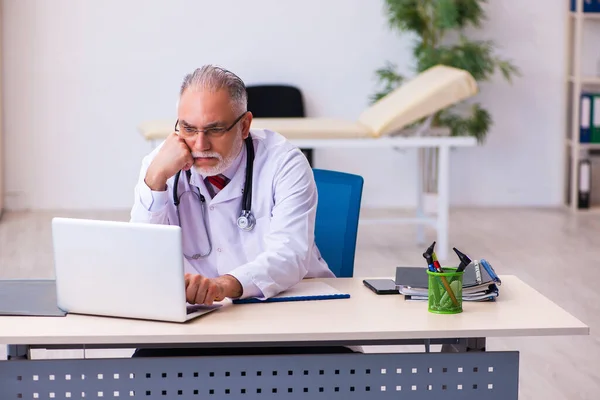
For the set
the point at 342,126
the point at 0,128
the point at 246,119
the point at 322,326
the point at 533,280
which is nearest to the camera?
the point at 322,326

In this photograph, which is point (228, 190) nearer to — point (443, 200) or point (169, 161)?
point (169, 161)

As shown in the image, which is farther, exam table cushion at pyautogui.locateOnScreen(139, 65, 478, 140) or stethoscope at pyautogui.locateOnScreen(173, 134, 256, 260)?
exam table cushion at pyautogui.locateOnScreen(139, 65, 478, 140)

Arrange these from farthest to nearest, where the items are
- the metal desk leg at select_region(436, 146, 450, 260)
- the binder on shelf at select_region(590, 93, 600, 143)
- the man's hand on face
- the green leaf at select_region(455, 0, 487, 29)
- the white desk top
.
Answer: the binder on shelf at select_region(590, 93, 600, 143)
the green leaf at select_region(455, 0, 487, 29)
the metal desk leg at select_region(436, 146, 450, 260)
the man's hand on face
the white desk top

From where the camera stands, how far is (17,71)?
6340 millimetres

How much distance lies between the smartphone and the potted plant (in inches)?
138

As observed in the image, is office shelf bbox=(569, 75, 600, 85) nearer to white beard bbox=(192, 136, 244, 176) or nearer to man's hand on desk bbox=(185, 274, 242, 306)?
white beard bbox=(192, 136, 244, 176)

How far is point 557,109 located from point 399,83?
1174mm

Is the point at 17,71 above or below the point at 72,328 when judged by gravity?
above

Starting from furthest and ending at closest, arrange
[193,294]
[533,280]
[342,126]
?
1. [342,126]
2. [533,280]
3. [193,294]

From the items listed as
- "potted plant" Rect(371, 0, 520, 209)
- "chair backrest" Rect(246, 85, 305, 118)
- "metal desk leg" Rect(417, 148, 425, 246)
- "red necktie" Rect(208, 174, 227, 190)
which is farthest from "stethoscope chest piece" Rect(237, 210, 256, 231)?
"chair backrest" Rect(246, 85, 305, 118)

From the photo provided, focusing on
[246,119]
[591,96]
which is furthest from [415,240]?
[246,119]

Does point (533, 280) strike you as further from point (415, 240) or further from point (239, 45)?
point (239, 45)

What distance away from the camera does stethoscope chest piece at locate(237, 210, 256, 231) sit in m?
2.29

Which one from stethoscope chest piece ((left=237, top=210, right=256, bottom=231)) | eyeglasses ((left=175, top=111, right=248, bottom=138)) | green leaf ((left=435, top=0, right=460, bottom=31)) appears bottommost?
stethoscope chest piece ((left=237, top=210, right=256, bottom=231))
